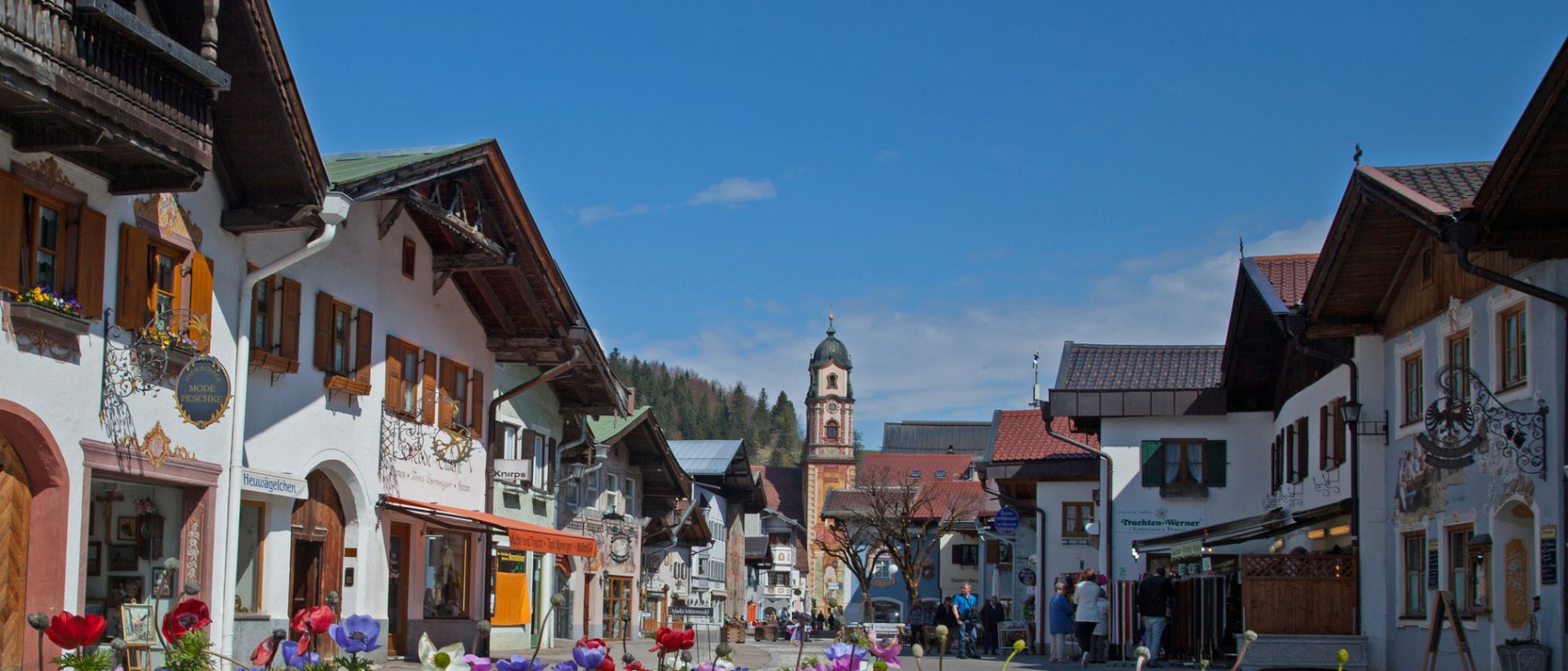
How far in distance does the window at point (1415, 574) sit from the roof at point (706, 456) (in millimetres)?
37170

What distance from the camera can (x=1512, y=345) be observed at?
17.5m

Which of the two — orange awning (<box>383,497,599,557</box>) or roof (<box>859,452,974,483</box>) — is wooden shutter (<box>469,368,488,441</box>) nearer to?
orange awning (<box>383,497,599,557</box>)

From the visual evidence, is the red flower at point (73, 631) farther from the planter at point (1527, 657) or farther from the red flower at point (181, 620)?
the planter at point (1527, 657)

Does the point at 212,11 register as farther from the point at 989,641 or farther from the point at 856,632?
the point at 989,641

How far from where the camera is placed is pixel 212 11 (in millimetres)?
13695

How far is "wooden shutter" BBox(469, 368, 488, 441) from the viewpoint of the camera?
24297mm

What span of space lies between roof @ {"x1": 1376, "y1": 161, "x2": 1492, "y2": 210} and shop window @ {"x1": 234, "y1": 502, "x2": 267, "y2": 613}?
42.1ft

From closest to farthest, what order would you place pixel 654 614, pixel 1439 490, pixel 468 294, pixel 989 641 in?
1. pixel 1439 490
2. pixel 468 294
3. pixel 989 641
4. pixel 654 614

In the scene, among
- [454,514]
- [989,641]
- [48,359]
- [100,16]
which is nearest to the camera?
[100,16]

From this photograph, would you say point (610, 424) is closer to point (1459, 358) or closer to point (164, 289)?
point (1459, 358)

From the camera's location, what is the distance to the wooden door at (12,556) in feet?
41.9

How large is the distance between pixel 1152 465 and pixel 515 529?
52.3 feet

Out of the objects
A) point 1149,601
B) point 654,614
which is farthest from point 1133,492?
point 654,614

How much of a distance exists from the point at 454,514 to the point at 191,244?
6.94 m
